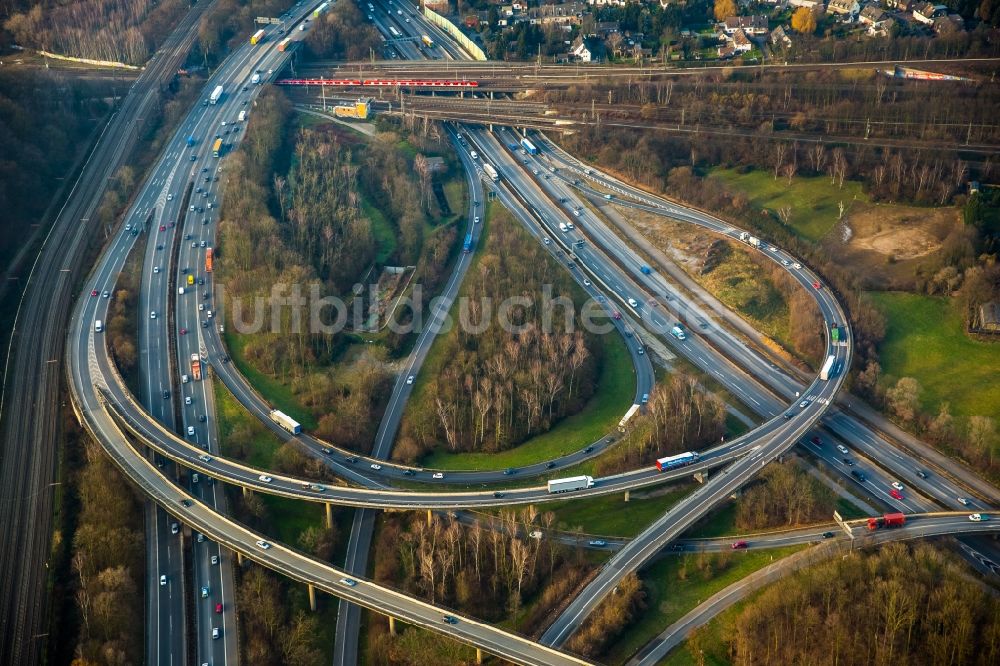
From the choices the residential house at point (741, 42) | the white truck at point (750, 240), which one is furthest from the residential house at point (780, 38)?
the white truck at point (750, 240)

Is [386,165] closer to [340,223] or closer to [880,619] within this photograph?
[340,223]

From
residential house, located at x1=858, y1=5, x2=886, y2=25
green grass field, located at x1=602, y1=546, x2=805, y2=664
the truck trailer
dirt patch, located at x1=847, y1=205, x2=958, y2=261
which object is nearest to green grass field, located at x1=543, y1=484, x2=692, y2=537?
green grass field, located at x1=602, y1=546, x2=805, y2=664

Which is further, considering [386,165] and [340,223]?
[386,165]

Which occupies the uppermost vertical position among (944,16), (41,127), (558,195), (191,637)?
(944,16)

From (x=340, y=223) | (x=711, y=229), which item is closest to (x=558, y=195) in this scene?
(x=711, y=229)

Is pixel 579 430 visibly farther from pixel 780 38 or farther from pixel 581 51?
pixel 780 38

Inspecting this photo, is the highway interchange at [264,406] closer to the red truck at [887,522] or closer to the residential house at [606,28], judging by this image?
the red truck at [887,522]

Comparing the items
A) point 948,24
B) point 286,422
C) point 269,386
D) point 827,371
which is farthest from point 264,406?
point 948,24

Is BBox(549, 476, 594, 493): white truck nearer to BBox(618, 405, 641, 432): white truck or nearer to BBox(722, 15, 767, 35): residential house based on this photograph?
BBox(618, 405, 641, 432): white truck
